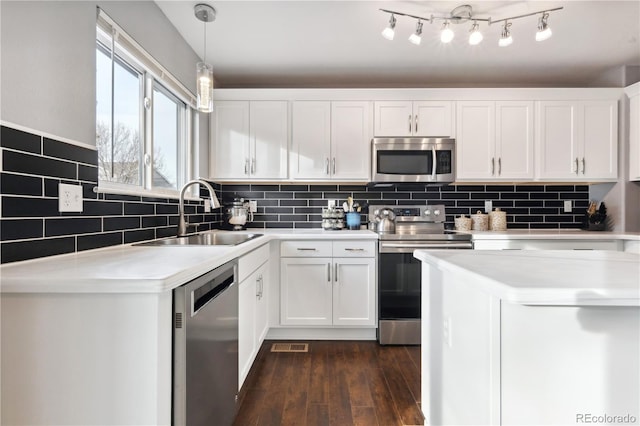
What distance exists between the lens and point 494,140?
301cm

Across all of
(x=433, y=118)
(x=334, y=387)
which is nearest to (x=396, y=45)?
(x=433, y=118)

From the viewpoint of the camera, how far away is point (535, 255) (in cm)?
130

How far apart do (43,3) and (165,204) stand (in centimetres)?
123

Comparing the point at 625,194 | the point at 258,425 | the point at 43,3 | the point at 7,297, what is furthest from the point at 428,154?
the point at 7,297

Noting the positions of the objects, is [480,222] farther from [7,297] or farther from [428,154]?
[7,297]

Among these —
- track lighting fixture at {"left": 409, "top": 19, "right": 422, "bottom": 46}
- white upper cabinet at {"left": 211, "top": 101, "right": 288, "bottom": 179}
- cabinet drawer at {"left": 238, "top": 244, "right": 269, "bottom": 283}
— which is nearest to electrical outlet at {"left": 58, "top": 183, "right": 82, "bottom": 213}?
cabinet drawer at {"left": 238, "top": 244, "right": 269, "bottom": 283}

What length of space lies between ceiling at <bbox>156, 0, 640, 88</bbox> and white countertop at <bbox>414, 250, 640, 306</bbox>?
1.63 m

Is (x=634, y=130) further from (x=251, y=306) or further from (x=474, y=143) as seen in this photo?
(x=251, y=306)

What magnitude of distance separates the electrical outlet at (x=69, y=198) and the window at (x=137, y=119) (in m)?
0.21

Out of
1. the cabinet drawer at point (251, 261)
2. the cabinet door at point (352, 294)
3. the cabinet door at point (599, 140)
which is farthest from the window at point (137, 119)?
the cabinet door at point (599, 140)

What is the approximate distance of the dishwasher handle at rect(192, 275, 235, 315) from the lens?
1107 millimetres

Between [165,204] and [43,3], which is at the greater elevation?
[43,3]

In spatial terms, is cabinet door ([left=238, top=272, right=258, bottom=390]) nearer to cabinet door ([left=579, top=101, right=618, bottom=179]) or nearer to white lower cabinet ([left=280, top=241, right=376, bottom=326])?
white lower cabinet ([left=280, top=241, right=376, bottom=326])

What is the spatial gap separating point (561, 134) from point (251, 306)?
2997 mm
